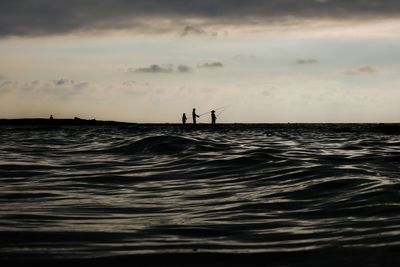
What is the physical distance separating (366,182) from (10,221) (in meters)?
4.66

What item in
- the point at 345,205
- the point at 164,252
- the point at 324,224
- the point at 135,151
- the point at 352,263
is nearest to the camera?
the point at 352,263

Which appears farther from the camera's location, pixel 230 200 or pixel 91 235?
pixel 230 200

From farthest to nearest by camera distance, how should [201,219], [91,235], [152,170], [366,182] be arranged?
[152,170] < [366,182] < [201,219] < [91,235]

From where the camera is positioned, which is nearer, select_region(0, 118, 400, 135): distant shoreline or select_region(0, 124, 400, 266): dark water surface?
select_region(0, 124, 400, 266): dark water surface

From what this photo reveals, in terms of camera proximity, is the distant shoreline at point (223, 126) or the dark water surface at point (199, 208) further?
the distant shoreline at point (223, 126)

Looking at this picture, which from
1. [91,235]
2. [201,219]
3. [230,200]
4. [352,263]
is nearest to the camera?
[352,263]

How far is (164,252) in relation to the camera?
3.76m

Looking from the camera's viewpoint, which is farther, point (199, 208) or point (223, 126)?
point (223, 126)

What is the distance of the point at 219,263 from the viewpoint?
11.4 feet

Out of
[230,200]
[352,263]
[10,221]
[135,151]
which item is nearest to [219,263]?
[352,263]

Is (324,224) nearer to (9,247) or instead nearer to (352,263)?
(352,263)

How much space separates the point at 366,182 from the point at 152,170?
438 cm

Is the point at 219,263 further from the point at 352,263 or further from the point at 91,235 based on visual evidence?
the point at 91,235

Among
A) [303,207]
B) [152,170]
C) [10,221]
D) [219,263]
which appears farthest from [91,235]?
[152,170]
